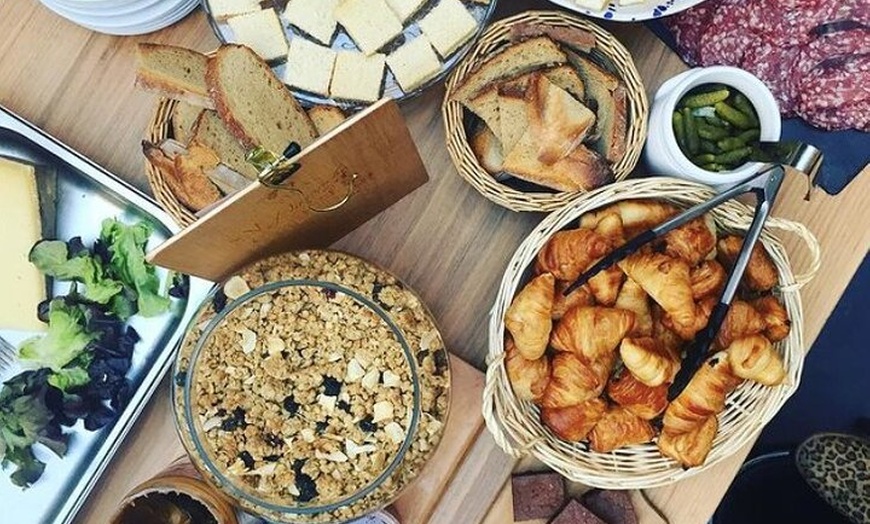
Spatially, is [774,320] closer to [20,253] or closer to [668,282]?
[668,282]

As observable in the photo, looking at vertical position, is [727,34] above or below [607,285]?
above

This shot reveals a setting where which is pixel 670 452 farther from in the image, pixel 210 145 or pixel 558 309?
pixel 210 145

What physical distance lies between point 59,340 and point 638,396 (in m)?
0.60

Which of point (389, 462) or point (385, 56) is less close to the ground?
point (385, 56)

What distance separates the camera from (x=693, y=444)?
3.10ft

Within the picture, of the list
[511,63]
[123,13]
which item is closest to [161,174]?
[123,13]

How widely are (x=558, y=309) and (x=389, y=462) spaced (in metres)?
0.22

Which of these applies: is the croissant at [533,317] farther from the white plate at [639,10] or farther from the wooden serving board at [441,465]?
the white plate at [639,10]

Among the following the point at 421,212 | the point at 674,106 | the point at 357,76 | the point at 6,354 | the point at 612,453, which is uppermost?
the point at 674,106

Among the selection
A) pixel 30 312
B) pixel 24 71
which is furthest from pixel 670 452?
pixel 24 71

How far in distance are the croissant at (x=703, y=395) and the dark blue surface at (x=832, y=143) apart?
1.11 feet

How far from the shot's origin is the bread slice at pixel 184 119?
1.04m

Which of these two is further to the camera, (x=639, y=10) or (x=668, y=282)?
(x=639, y=10)

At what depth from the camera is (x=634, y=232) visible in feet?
3.24
